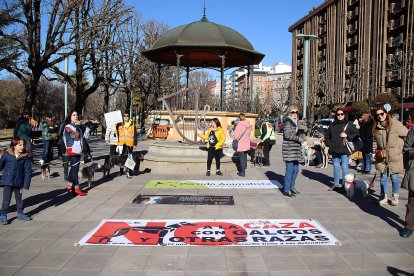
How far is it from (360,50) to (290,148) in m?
57.8

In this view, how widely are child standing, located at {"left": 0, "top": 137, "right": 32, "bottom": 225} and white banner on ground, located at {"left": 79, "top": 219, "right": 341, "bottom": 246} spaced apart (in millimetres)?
1505

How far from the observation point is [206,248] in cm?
473

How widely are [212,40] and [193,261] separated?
485 inches

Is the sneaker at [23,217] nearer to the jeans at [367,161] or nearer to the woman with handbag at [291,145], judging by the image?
the woman with handbag at [291,145]

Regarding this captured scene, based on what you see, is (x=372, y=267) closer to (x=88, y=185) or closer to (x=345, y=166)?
(x=345, y=166)

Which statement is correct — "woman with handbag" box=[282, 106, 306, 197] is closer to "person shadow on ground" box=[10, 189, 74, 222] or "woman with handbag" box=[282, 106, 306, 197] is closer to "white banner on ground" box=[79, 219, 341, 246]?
"white banner on ground" box=[79, 219, 341, 246]

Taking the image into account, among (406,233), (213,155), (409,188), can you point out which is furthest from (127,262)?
(213,155)

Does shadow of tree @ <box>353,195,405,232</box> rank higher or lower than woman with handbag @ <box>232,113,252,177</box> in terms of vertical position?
lower

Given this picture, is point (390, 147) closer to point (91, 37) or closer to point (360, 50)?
point (91, 37)

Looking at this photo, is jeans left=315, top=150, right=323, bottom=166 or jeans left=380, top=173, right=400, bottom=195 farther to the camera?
jeans left=315, top=150, right=323, bottom=166

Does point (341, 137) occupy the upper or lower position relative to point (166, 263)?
upper

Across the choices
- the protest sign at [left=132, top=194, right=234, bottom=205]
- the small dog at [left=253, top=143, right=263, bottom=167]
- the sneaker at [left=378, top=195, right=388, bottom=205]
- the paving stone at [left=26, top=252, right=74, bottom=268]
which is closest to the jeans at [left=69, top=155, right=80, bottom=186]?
the protest sign at [left=132, top=194, right=234, bottom=205]

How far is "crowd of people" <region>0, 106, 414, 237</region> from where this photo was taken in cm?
583

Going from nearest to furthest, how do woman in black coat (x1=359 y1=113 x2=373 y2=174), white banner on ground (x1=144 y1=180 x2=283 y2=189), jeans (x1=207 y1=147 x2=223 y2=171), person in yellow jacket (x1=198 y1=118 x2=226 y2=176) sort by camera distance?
white banner on ground (x1=144 y1=180 x2=283 y2=189) < person in yellow jacket (x1=198 y1=118 x2=226 y2=176) < jeans (x1=207 y1=147 x2=223 y2=171) < woman in black coat (x1=359 y1=113 x2=373 y2=174)
